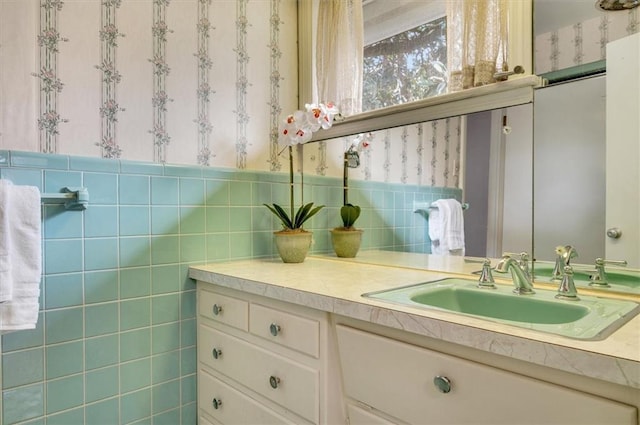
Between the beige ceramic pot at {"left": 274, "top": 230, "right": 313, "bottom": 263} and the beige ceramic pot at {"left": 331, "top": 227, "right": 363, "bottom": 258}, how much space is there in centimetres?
21

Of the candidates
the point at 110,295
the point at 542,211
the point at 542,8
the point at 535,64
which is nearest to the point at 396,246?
the point at 542,211

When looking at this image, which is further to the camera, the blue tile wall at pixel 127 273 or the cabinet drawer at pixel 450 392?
the blue tile wall at pixel 127 273

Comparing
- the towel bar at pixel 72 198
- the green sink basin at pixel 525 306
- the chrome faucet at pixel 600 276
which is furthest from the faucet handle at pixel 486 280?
the towel bar at pixel 72 198

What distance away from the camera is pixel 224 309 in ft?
4.59

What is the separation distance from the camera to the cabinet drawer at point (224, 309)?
51.4 inches

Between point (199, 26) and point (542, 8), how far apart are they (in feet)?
4.02

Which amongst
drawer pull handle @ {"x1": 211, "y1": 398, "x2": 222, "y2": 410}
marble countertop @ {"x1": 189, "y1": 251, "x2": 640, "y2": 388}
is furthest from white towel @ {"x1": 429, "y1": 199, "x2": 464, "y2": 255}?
drawer pull handle @ {"x1": 211, "y1": 398, "x2": 222, "y2": 410}

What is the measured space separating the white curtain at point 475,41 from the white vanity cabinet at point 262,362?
0.91m

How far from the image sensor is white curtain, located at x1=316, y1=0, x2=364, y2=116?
1771 mm

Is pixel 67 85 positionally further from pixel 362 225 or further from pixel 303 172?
pixel 362 225

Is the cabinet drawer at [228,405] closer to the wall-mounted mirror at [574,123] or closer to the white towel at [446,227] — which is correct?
the white towel at [446,227]

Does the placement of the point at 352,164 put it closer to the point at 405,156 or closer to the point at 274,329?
the point at 405,156

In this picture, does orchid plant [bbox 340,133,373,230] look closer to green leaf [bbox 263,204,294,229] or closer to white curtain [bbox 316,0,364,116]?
white curtain [bbox 316,0,364,116]

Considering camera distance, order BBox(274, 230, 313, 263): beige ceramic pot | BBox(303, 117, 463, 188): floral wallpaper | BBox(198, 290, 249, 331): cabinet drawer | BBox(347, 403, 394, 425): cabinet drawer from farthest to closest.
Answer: BBox(274, 230, 313, 263): beige ceramic pot, BBox(303, 117, 463, 188): floral wallpaper, BBox(198, 290, 249, 331): cabinet drawer, BBox(347, 403, 394, 425): cabinet drawer
